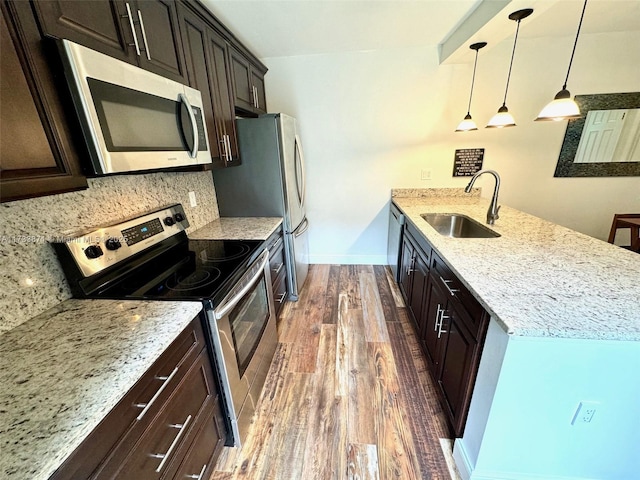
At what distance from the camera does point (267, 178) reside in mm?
2266

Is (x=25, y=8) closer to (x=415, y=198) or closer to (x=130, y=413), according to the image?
(x=130, y=413)

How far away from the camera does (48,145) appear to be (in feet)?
2.54

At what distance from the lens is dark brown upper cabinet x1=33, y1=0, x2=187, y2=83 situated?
0.80 meters

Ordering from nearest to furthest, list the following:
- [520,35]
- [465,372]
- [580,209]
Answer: [465,372] < [520,35] < [580,209]

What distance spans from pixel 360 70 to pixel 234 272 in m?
2.54

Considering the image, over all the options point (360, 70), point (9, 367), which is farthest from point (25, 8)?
point (360, 70)

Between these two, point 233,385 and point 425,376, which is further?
point 425,376

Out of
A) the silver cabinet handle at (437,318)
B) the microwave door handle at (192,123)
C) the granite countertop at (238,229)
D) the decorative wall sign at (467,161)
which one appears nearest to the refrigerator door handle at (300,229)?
the granite countertop at (238,229)

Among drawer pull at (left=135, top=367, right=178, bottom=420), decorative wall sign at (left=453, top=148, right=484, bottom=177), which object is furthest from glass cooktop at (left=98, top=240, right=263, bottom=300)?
decorative wall sign at (left=453, top=148, right=484, bottom=177)

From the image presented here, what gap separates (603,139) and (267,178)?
132 inches

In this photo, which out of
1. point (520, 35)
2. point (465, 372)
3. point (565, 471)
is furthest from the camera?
point (520, 35)

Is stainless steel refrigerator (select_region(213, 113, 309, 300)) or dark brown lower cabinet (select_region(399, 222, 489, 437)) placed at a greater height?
stainless steel refrigerator (select_region(213, 113, 309, 300))

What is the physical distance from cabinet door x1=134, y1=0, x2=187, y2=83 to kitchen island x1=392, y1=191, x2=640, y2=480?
1.72m

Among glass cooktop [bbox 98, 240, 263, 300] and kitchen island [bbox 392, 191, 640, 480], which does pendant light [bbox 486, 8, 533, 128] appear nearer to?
kitchen island [bbox 392, 191, 640, 480]
